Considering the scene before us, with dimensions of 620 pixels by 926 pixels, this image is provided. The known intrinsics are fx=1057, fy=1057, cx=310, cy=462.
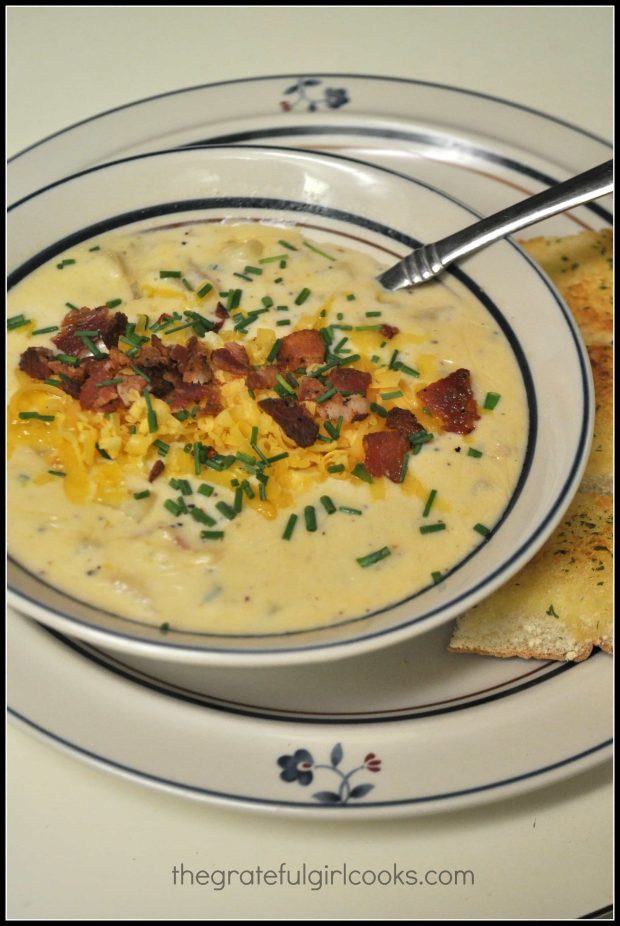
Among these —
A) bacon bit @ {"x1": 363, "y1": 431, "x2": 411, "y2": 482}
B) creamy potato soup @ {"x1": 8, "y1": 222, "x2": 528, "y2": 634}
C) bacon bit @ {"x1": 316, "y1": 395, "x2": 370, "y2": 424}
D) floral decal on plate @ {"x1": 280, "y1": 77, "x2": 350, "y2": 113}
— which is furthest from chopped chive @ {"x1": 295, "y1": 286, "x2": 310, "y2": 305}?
floral decal on plate @ {"x1": 280, "y1": 77, "x2": 350, "y2": 113}

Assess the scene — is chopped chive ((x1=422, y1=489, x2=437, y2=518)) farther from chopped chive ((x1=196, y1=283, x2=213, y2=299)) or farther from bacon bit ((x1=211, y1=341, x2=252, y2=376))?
chopped chive ((x1=196, y1=283, x2=213, y2=299))

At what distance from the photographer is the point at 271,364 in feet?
12.4

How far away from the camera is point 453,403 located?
3658 mm

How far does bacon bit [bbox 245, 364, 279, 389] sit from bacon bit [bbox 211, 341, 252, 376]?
35 mm

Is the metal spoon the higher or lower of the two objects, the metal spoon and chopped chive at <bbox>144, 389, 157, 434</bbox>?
the higher

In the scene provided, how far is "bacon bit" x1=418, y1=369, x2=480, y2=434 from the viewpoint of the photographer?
3634 mm

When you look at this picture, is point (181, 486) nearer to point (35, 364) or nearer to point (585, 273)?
point (35, 364)

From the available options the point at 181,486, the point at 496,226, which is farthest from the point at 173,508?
the point at 496,226

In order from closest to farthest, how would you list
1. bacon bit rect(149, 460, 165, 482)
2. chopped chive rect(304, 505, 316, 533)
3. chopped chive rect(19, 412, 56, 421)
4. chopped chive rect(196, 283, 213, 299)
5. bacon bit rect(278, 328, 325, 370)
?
1. chopped chive rect(304, 505, 316, 533)
2. bacon bit rect(149, 460, 165, 482)
3. chopped chive rect(19, 412, 56, 421)
4. bacon bit rect(278, 328, 325, 370)
5. chopped chive rect(196, 283, 213, 299)

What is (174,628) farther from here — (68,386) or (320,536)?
(68,386)

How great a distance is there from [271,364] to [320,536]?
79 cm

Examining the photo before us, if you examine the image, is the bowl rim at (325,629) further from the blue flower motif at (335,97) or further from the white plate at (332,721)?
the blue flower motif at (335,97)

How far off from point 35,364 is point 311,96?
2.41m

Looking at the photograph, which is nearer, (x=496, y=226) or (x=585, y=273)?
(x=496, y=226)
